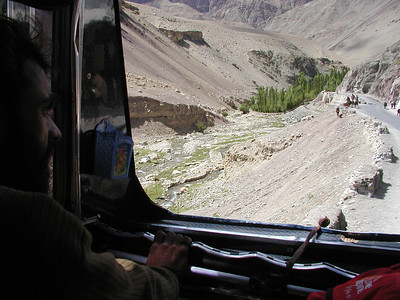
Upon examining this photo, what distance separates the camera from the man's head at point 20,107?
1015 mm

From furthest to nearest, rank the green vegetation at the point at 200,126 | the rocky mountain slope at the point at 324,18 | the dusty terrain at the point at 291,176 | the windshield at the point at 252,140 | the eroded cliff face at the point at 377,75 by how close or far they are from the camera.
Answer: the rocky mountain slope at the point at 324,18
the eroded cliff face at the point at 377,75
the green vegetation at the point at 200,126
the windshield at the point at 252,140
the dusty terrain at the point at 291,176

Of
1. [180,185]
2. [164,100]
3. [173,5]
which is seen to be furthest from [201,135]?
[173,5]

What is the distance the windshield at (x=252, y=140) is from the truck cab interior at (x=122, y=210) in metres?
2.73

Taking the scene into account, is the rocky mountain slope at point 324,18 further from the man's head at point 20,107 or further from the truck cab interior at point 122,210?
the man's head at point 20,107

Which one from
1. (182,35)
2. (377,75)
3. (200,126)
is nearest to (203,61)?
(182,35)

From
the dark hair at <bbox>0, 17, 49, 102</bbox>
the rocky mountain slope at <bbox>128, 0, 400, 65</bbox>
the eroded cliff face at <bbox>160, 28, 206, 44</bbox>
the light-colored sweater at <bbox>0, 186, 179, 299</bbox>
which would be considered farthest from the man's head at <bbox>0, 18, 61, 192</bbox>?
the rocky mountain slope at <bbox>128, 0, 400, 65</bbox>

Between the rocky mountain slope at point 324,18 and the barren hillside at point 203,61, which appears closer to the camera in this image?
the barren hillside at point 203,61

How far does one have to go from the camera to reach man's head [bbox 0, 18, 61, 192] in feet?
3.33

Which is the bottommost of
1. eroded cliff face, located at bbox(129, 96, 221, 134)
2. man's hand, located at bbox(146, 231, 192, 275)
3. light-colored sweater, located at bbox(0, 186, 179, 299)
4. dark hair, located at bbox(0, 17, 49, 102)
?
eroded cliff face, located at bbox(129, 96, 221, 134)

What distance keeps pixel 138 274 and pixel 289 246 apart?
78 cm

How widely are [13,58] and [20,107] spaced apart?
0.16 m

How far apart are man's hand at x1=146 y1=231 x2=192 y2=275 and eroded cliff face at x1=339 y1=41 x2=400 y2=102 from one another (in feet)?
122

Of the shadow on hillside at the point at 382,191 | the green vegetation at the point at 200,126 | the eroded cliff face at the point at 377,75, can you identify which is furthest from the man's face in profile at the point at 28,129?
the eroded cliff face at the point at 377,75

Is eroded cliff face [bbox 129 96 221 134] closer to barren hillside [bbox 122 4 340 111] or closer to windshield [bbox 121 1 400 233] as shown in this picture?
windshield [bbox 121 1 400 233]
